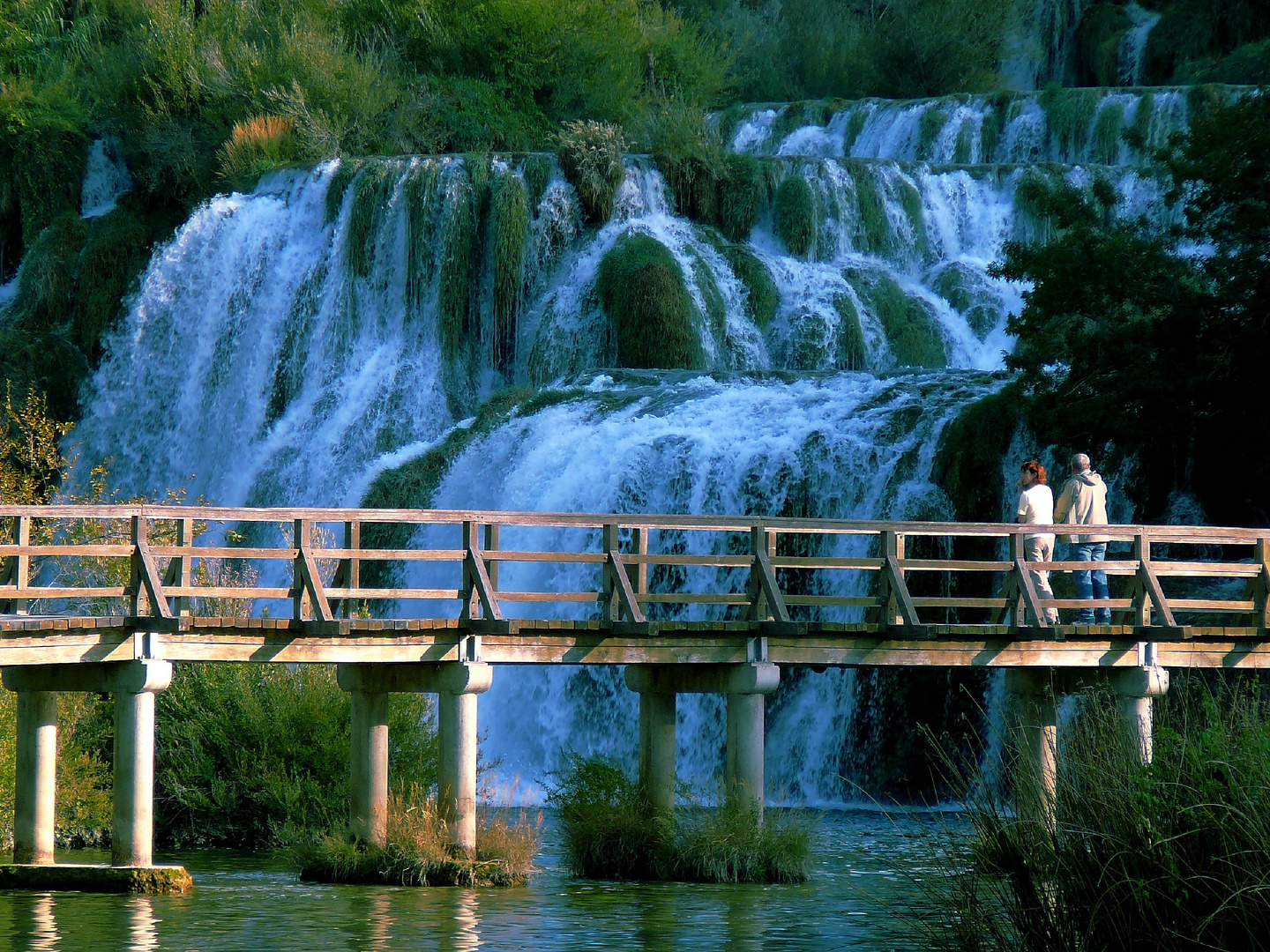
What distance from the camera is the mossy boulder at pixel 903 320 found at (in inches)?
1481

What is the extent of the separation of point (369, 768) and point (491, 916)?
2.98 meters

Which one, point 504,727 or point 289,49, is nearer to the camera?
point 504,727

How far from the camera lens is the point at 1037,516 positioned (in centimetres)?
1942

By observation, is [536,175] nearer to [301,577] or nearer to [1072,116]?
[1072,116]

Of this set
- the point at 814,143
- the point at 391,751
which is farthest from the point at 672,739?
the point at 814,143

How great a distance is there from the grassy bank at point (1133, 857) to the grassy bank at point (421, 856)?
6.34m

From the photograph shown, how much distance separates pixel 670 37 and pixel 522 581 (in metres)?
26.3

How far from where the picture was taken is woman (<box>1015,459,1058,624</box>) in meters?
19.0

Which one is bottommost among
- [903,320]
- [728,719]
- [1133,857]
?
[1133,857]

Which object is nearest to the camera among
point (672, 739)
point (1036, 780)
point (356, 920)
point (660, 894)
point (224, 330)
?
point (1036, 780)

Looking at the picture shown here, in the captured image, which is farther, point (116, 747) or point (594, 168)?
point (594, 168)

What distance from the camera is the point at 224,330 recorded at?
133ft

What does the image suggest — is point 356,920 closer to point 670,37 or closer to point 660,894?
point 660,894

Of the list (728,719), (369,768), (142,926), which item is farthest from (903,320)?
(142,926)
